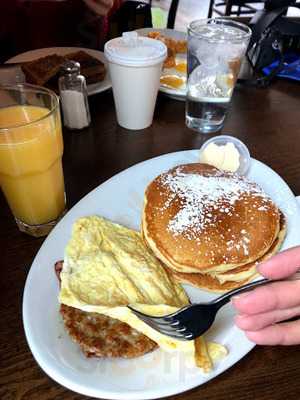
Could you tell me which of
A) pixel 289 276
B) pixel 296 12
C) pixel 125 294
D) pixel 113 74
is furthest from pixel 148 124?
pixel 296 12

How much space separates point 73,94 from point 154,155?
0.32m

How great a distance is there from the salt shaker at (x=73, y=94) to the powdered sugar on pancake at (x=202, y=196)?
437 millimetres

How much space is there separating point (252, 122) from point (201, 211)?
618mm

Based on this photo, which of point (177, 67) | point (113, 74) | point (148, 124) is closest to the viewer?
point (113, 74)

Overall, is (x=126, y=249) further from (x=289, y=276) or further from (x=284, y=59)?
(x=284, y=59)

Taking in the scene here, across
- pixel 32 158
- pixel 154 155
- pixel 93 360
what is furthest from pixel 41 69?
pixel 93 360

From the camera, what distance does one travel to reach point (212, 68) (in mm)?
1194

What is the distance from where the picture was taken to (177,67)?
150cm

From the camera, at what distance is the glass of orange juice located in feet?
2.57

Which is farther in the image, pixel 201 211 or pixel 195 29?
pixel 195 29

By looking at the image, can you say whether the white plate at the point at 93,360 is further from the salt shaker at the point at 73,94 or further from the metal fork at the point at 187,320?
the salt shaker at the point at 73,94

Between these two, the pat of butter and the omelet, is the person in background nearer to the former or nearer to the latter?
the pat of butter

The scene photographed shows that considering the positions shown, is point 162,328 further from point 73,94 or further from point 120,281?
point 73,94

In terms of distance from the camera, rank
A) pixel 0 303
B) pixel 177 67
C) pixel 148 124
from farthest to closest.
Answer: pixel 177 67
pixel 148 124
pixel 0 303
